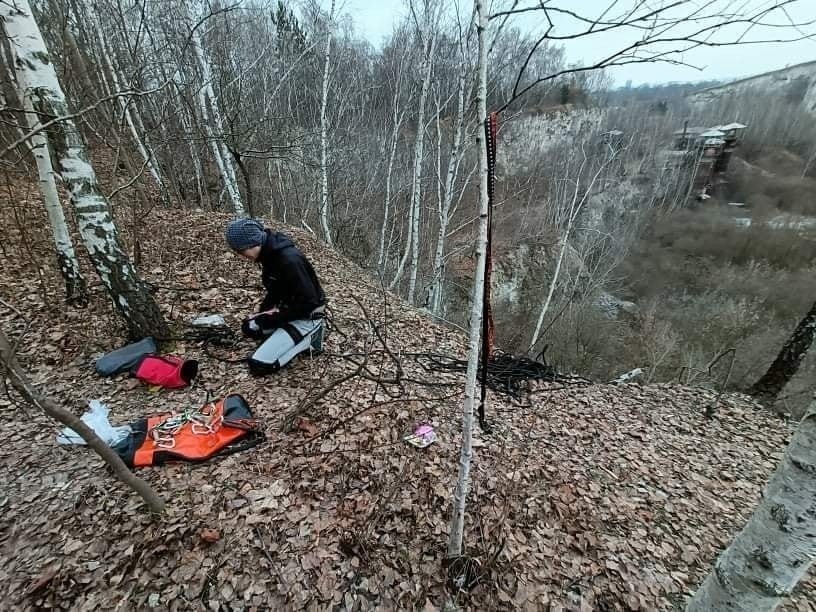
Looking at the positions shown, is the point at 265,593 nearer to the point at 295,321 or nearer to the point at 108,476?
the point at 108,476

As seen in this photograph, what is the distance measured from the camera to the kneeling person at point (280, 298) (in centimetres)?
298

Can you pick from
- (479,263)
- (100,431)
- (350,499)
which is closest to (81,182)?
(100,431)

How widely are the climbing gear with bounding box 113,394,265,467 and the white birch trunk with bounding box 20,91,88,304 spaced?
8.01ft

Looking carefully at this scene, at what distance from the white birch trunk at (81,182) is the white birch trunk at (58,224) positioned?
1.77 ft

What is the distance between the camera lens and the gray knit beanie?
291 cm

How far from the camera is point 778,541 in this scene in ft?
3.91

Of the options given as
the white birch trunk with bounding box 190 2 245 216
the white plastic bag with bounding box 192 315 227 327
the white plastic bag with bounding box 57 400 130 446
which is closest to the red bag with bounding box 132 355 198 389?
the white plastic bag with bounding box 57 400 130 446

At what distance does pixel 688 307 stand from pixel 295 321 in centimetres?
2180

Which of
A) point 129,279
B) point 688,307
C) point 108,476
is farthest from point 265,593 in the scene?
point 688,307

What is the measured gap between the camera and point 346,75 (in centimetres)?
1255

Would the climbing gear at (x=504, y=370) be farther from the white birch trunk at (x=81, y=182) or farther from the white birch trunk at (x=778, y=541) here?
the white birch trunk at (x=81, y=182)

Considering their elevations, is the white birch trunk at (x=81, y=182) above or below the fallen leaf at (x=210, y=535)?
above

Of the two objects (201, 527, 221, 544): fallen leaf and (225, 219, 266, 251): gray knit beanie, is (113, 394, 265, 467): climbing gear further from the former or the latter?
(225, 219, 266, 251): gray knit beanie

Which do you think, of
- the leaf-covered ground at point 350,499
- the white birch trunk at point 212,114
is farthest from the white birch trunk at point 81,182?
the white birch trunk at point 212,114
